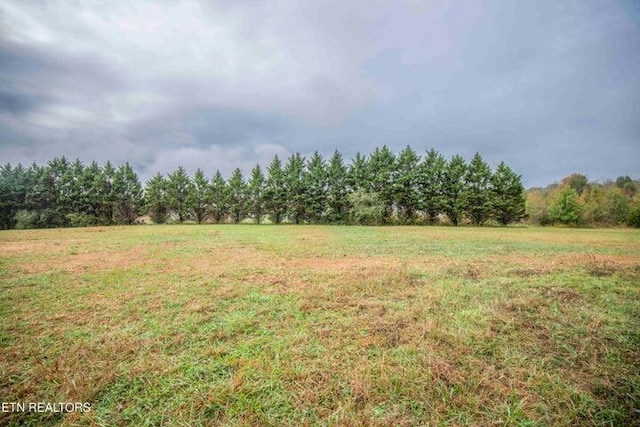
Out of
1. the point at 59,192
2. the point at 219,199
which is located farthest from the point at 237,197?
the point at 59,192

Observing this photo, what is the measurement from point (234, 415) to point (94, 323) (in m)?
3.94

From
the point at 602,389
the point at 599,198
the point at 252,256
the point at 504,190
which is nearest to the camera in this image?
the point at 602,389

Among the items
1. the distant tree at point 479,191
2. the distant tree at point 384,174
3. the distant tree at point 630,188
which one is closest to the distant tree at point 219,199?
the distant tree at point 384,174

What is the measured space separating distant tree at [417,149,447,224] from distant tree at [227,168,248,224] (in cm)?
3216

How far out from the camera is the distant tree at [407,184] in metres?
48.3

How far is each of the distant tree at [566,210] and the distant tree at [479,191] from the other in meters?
10.2

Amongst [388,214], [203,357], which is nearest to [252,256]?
[203,357]

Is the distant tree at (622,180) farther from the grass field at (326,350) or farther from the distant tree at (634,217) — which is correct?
the grass field at (326,350)

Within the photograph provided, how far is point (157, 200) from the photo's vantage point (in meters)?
51.3

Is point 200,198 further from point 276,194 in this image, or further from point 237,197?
point 276,194

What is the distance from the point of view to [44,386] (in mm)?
3301

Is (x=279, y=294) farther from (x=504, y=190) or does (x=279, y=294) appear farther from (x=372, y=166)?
(x=504, y=190)

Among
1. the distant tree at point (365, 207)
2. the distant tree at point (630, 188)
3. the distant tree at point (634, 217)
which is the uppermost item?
the distant tree at point (630, 188)

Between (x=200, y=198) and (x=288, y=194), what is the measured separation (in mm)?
16850
